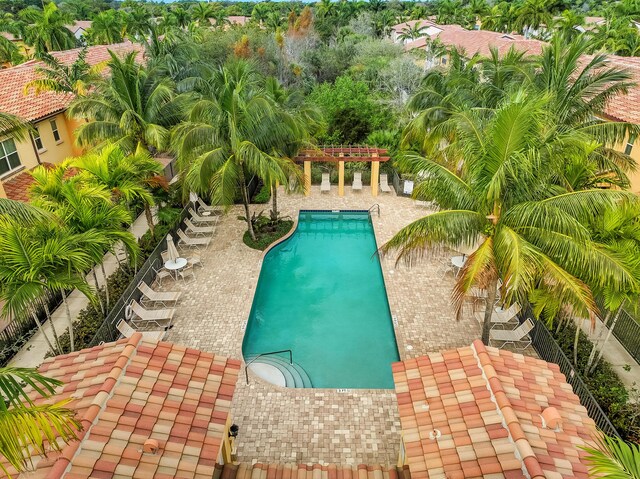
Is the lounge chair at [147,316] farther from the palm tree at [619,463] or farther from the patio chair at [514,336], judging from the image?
the palm tree at [619,463]

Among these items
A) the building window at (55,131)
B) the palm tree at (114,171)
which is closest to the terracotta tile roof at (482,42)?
the building window at (55,131)

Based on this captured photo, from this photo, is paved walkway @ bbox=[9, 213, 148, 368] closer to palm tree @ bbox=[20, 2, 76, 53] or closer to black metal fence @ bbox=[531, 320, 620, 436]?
black metal fence @ bbox=[531, 320, 620, 436]

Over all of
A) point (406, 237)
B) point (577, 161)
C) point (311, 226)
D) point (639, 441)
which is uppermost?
point (577, 161)

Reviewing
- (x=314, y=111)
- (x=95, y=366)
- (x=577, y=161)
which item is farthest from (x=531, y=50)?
(x=95, y=366)

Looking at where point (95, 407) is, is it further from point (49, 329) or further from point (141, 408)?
point (49, 329)

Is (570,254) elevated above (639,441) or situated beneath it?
elevated above

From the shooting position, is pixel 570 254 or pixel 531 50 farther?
pixel 531 50

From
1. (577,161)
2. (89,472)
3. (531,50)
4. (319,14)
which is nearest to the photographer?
(89,472)

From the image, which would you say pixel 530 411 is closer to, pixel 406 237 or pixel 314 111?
pixel 406 237
